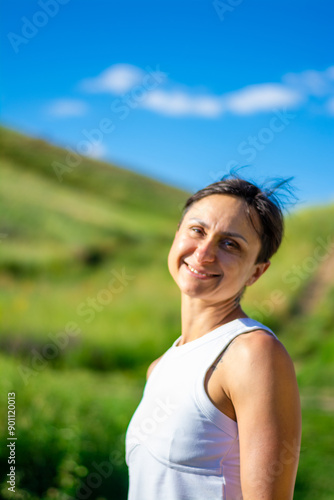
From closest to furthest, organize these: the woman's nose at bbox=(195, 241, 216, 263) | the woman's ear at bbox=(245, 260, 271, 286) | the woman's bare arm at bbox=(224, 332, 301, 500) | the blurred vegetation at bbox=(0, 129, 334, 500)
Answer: the woman's bare arm at bbox=(224, 332, 301, 500) < the woman's nose at bbox=(195, 241, 216, 263) < the woman's ear at bbox=(245, 260, 271, 286) < the blurred vegetation at bbox=(0, 129, 334, 500)

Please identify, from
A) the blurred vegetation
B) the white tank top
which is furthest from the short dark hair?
the blurred vegetation

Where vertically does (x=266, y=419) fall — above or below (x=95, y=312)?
above

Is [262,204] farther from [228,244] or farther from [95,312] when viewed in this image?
[95,312]

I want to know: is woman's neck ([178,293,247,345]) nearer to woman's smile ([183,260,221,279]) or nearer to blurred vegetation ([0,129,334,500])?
woman's smile ([183,260,221,279])

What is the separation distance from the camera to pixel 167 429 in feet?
4.42

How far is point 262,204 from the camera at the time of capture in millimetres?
1494

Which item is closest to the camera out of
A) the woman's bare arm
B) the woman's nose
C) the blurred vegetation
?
the woman's bare arm

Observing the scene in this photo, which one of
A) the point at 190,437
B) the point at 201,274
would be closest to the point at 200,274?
the point at 201,274

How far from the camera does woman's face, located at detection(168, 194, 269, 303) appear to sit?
4.81 ft

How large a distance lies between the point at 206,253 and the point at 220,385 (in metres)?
0.35

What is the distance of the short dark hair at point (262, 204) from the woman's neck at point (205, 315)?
15cm

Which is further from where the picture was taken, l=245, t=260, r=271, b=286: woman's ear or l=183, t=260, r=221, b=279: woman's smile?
l=245, t=260, r=271, b=286: woman's ear

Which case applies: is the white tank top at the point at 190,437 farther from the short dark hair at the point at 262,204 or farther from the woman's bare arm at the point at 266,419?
the short dark hair at the point at 262,204

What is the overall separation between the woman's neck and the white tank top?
7 centimetres
